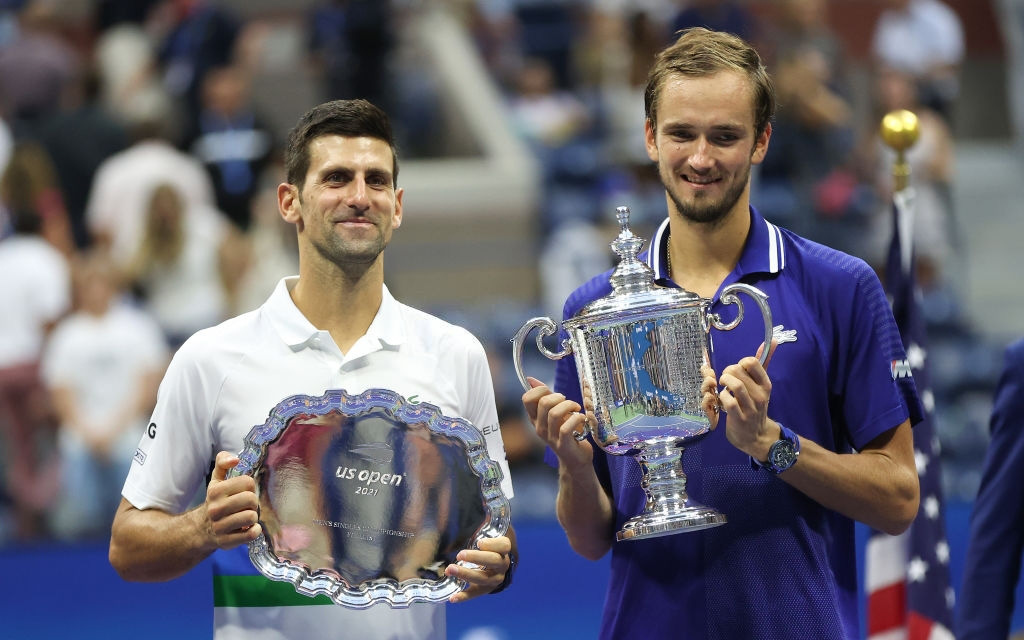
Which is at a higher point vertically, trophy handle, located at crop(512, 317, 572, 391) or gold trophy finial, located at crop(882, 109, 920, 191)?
gold trophy finial, located at crop(882, 109, 920, 191)

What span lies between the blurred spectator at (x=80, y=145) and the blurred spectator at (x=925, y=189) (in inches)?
177

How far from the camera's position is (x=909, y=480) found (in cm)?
281

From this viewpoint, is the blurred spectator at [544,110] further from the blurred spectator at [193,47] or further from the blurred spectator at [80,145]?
the blurred spectator at [80,145]

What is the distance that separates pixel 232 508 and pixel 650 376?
0.78 metres

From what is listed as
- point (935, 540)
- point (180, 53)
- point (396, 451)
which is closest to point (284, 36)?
point (180, 53)

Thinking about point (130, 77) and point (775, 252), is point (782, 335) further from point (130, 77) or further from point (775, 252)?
point (130, 77)

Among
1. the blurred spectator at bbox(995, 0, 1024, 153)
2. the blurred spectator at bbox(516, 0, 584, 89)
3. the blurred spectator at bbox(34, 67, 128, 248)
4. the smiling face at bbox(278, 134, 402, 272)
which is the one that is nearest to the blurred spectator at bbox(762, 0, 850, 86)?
the blurred spectator at bbox(516, 0, 584, 89)

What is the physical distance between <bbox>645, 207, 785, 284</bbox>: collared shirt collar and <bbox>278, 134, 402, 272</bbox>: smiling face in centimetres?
52

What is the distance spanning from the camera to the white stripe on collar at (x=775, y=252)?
2.91 metres

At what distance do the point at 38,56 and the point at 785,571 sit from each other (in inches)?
316

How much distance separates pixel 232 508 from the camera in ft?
8.79

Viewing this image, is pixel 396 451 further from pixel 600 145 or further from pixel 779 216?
pixel 600 145

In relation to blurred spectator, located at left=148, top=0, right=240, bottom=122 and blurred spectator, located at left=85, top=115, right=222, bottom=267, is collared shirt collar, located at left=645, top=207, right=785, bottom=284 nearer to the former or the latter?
blurred spectator, located at left=85, top=115, right=222, bottom=267

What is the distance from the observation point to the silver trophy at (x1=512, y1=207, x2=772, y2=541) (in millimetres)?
2729
